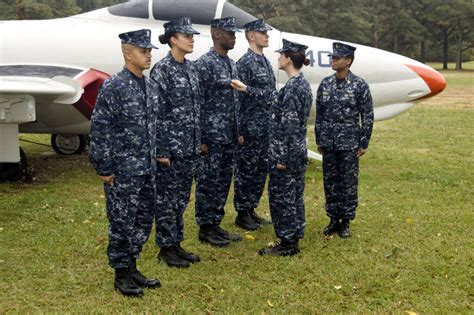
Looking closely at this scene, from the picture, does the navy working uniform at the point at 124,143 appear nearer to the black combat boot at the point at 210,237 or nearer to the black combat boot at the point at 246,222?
the black combat boot at the point at 210,237

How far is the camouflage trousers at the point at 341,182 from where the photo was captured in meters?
5.70

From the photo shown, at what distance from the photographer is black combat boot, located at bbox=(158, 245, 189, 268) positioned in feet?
16.3

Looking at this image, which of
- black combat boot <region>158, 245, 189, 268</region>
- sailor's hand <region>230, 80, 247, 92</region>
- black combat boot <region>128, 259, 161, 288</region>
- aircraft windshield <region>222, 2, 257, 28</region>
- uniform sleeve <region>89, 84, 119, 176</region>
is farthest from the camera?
aircraft windshield <region>222, 2, 257, 28</region>

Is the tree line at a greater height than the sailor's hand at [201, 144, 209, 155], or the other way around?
the tree line

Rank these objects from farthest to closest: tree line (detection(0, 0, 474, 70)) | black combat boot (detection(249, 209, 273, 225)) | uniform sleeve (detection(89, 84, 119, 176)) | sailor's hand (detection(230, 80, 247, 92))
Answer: tree line (detection(0, 0, 474, 70)), black combat boot (detection(249, 209, 273, 225)), sailor's hand (detection(230, 80, 247, 92)), uniform sleeve (detection(89, 84, 119, 176))

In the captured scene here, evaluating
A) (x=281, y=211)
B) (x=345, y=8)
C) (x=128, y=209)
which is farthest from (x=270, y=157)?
(x=345, y=8)

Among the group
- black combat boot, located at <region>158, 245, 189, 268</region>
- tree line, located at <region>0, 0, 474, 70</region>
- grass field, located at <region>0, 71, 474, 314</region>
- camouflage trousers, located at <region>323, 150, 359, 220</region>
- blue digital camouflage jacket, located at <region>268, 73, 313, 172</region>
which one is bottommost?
grass field, located at <region>0, 71, 474, 314</region>

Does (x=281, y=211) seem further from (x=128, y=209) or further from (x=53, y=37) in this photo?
(x=53, y=37)

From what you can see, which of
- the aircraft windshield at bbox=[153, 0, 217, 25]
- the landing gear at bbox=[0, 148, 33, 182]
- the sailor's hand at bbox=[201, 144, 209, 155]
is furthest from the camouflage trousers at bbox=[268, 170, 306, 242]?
the landing gear at bbox=[0, 148, 33, 182]

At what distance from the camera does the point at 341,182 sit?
5770 mm

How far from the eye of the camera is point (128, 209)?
4133 millimetres

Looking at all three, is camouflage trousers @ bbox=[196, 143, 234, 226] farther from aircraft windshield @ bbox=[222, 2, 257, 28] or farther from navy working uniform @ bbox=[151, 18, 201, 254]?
aircraft windshield @ bbox=[222, 2, 257, 28]

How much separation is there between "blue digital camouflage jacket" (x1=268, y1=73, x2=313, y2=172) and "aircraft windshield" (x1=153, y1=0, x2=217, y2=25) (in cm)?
340

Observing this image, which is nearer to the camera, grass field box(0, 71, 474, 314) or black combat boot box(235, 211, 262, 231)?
grass field box(0, 71, 474, 314)
